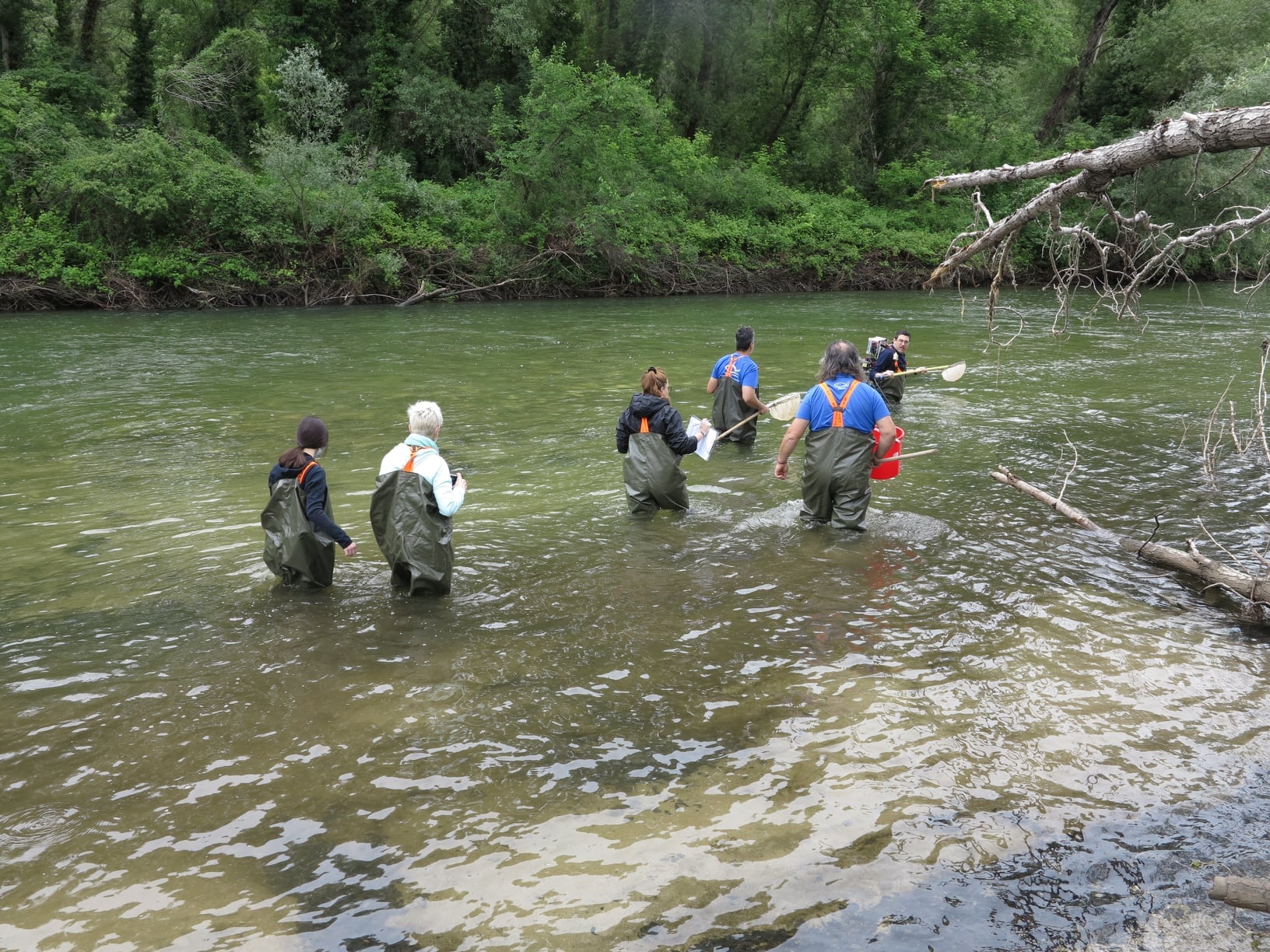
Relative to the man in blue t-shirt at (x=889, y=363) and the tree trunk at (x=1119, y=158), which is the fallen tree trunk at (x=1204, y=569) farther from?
the man in blue t-shirt at (x=889, y=363)

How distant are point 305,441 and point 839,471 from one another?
4403 mm

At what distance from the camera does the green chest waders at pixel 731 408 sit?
37.7 feet

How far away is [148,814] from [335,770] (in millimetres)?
850

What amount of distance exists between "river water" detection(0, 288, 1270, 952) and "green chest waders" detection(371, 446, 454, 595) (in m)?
0.28

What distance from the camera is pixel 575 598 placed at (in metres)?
7.15

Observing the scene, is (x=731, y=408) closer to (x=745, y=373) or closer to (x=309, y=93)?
(x=745, y=373)

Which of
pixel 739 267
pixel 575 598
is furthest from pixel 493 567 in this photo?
pixel 739 267

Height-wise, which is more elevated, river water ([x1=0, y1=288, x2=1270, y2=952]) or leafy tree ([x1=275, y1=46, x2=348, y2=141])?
leafy tree ([x1=275, y1=46, x2=348, y2=141])

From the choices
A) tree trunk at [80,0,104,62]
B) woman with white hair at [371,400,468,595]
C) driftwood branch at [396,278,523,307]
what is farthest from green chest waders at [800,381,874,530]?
tree trunk at [80,0,104,62]

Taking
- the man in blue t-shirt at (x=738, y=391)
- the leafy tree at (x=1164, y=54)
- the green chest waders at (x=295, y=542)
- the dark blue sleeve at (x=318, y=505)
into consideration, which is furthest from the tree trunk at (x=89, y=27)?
the leafy tree at (x=1164, y=54)

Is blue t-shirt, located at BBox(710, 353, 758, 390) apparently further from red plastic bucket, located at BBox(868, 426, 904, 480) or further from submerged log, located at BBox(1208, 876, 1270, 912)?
submerged log, located at BBox(1208, 876, 1270, 912)

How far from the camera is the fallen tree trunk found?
659 centimetres

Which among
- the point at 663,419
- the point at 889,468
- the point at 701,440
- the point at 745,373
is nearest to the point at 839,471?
the point at 889,468

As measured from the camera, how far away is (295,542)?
6.86 metres
